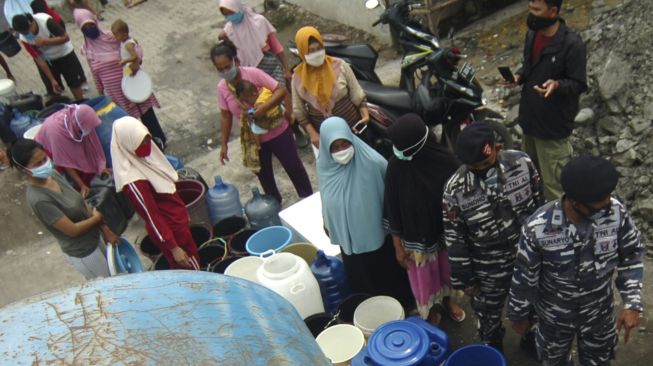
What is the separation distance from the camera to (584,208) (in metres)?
2.36

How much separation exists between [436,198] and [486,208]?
0.35 meters

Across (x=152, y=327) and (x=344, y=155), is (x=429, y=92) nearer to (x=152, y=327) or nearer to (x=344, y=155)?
(x=344, y=155)

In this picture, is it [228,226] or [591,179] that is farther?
[228,226]

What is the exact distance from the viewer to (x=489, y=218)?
9.41ft

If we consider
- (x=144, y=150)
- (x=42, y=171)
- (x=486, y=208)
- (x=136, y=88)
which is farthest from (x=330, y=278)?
(x=136, y=88)

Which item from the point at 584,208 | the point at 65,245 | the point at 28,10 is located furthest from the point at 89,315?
the point at 28,10

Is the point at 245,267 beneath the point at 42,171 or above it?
beneath

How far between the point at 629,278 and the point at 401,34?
10.8 ft

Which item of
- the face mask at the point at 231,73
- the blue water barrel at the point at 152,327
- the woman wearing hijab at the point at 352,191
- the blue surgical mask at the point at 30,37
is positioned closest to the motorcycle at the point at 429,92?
the face mask at the point at 231,73

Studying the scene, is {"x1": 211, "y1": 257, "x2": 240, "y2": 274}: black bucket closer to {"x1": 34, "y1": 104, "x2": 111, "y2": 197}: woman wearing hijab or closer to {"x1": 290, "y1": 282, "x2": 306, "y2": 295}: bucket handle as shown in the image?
{"x1": 290, "y1": 282, "x2": 306, "y2": 295}: bucket handle


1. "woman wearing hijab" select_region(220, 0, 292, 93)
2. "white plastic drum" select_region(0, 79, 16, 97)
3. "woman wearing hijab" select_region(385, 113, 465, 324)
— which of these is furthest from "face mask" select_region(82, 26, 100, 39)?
"woman wearing hijab" select_region(385, 113, 465, 324)

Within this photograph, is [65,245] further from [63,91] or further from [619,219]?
[63,91]

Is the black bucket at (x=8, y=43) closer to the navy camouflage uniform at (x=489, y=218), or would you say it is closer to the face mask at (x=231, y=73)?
the face mask at (x=231, y=73)

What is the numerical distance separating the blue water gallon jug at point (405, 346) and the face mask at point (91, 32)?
4.57 metres
